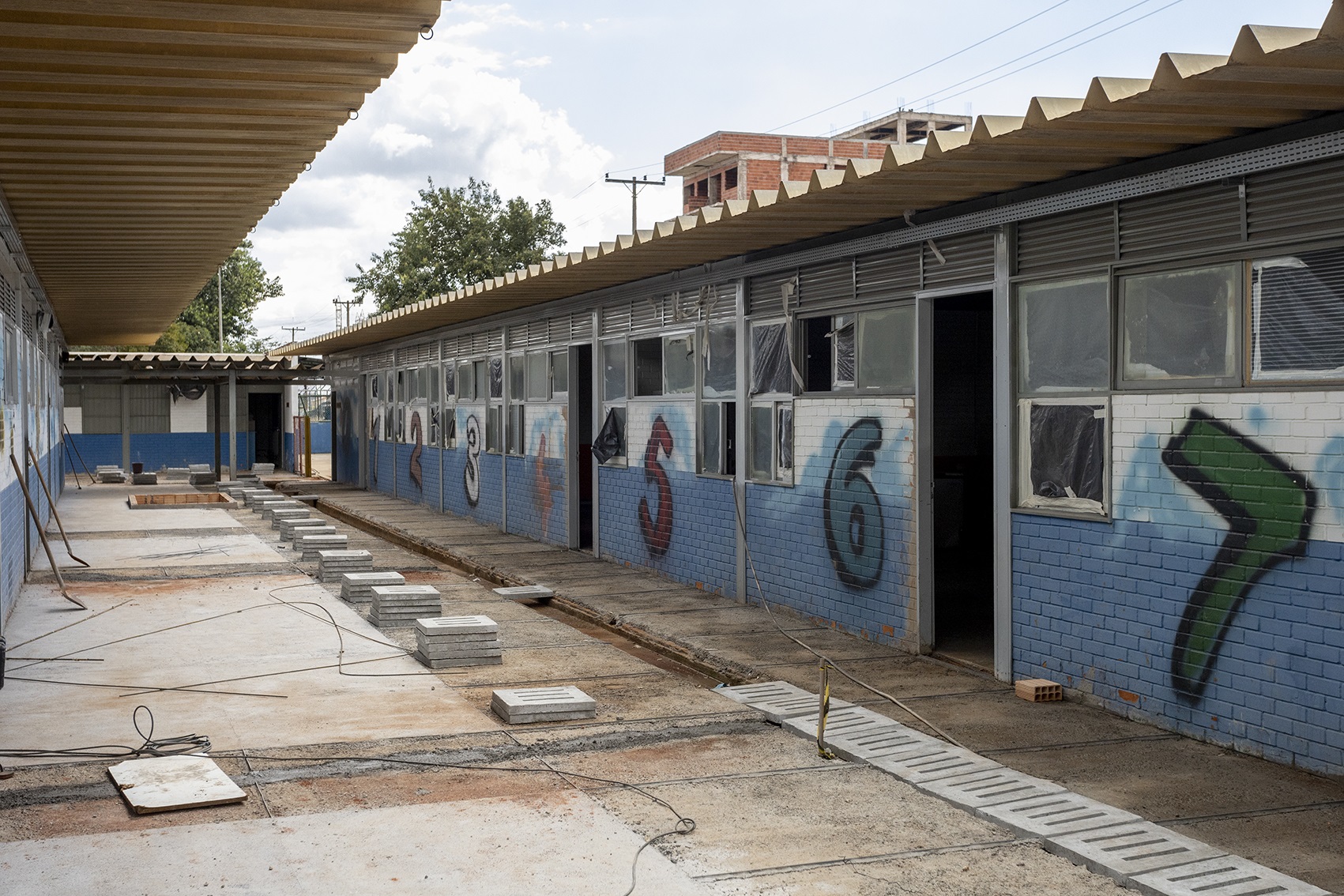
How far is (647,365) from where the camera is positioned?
1544 centimetres

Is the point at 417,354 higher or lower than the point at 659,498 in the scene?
higher

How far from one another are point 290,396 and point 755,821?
3732cm

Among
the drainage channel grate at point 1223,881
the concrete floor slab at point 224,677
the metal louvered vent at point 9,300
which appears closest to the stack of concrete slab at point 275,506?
the metal louvered vent at point 9,300

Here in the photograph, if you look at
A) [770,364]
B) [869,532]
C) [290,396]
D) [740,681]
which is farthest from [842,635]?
[290,396]

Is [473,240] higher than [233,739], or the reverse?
[473,240]

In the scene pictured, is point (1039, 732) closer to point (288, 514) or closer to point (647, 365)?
point (647, 365)

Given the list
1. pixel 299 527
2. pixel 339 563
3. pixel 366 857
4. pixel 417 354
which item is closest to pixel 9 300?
pixel 339 563

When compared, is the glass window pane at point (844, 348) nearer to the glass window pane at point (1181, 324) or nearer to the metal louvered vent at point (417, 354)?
the glass window pane at point (1181, 324)

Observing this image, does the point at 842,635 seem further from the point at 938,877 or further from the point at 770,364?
the point at 938,877

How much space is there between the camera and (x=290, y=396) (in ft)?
134

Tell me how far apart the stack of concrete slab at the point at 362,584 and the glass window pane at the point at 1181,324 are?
24.9 ft

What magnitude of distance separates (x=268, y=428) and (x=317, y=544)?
86.5 feet

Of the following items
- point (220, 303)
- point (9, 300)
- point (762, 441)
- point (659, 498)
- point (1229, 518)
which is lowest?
point (659, 498)

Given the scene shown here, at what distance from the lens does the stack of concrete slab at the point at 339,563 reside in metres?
14.3
